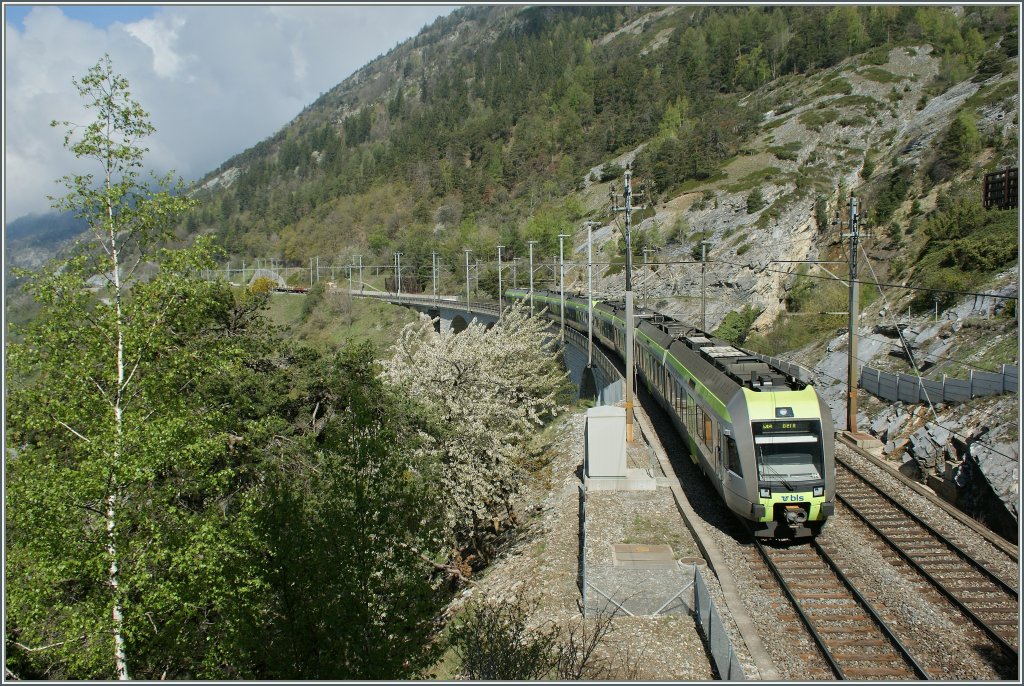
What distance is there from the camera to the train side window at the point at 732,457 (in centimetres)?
1258

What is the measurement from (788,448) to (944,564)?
3422 millimetres

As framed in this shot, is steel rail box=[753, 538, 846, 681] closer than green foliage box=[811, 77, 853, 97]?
Yes

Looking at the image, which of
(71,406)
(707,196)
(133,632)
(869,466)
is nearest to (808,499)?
(869,466)

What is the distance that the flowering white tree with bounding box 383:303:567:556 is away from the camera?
1902cm

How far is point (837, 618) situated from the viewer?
10.5m

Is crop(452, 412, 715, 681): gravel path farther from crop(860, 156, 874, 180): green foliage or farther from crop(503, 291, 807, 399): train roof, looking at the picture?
crop(860, 156, 874, 180): green foliage

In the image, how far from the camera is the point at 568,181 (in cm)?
11638

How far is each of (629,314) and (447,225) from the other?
113 metres

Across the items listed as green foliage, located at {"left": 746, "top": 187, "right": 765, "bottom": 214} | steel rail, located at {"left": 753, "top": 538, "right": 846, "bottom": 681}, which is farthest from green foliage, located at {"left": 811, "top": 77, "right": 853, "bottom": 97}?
steel rail, located at {"left": 753, "top": 538, "right": 846, "bottom": 681}

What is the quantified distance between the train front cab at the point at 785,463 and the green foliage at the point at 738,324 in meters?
37.2

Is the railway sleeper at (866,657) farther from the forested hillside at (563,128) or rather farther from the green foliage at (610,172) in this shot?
the green foliage at (610,172)

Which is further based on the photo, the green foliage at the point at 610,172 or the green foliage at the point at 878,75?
the green foliage at the point at 610,172

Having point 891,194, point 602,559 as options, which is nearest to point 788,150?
point 891,194

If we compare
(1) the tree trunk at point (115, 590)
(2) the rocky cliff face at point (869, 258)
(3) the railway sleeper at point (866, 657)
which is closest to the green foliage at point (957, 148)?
(2) the rocky cliff face at point (869, 258)
